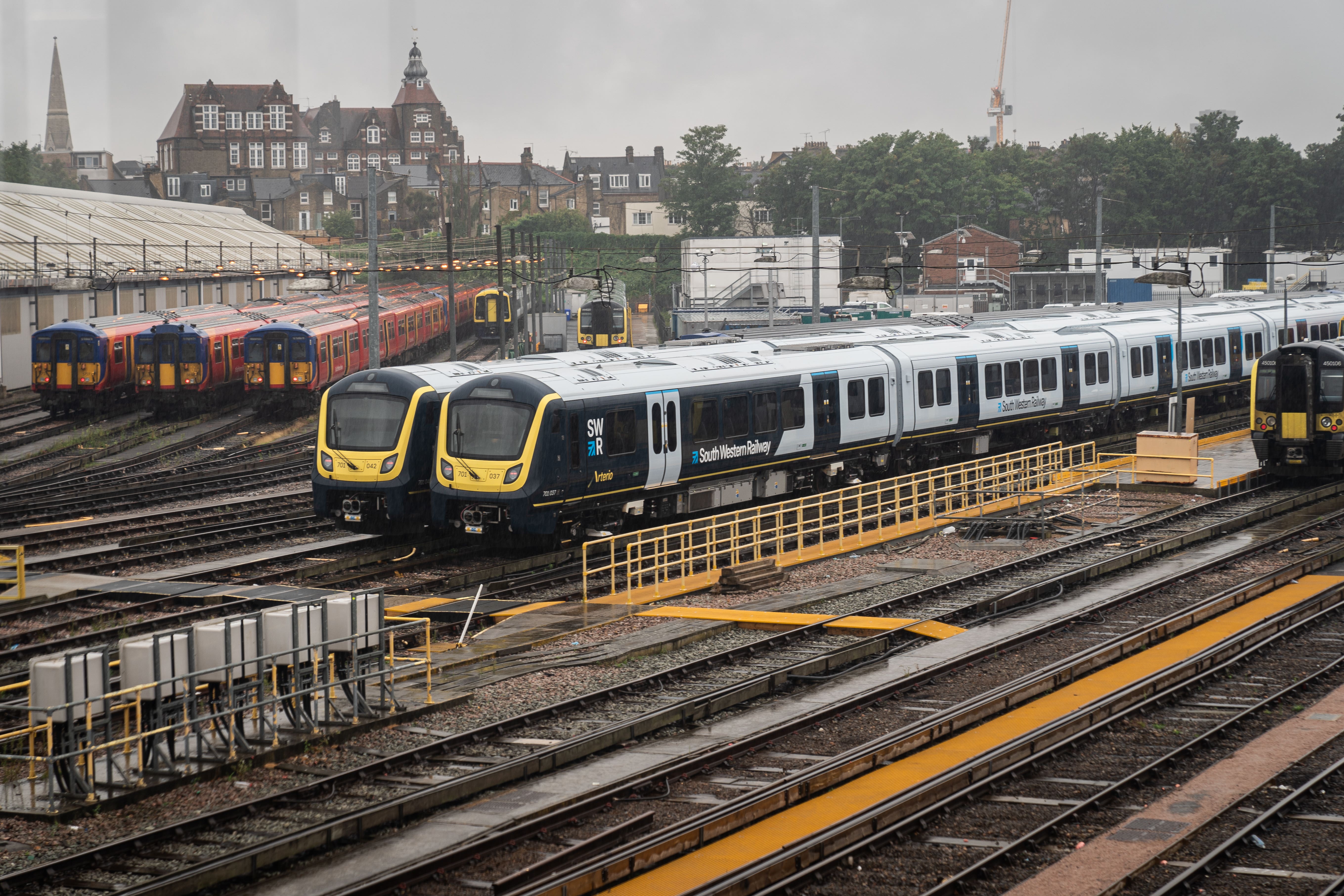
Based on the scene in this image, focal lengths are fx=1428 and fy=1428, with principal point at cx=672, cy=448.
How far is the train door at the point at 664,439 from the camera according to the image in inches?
956

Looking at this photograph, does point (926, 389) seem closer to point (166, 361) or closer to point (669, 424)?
point (669, 424)

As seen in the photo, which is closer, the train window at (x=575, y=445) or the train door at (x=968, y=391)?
the train window at (x=575, y=445)

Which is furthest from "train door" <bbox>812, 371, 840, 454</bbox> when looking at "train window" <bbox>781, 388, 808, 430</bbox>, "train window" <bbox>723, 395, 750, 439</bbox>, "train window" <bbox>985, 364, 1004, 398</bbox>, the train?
"train window" <bbox>985, 364, 1004, 398</bbox>

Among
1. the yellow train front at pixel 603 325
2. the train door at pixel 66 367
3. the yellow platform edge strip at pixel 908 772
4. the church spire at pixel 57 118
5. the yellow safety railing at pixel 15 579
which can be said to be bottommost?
the yellow platform edge strip at pixel 908 772

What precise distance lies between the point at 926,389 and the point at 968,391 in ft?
6.41

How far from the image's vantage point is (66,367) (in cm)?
4462

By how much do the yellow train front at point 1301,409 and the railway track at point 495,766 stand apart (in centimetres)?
1565

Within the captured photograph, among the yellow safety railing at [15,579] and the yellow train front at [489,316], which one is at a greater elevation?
the yellow train front at [489,316]

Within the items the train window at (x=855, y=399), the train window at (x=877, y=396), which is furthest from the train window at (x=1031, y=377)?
the train window at (x=855, y=399)

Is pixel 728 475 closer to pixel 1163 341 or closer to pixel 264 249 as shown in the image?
pixel 1163 341

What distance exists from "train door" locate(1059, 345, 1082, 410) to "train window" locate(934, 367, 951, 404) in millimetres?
5390

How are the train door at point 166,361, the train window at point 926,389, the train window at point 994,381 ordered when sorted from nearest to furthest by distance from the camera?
the train window at point 926,389
the train window at point 994,381
the train door at point 166,361

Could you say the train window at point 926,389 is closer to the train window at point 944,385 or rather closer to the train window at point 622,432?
the train window at point 944,385

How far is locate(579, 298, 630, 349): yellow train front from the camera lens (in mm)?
60844
